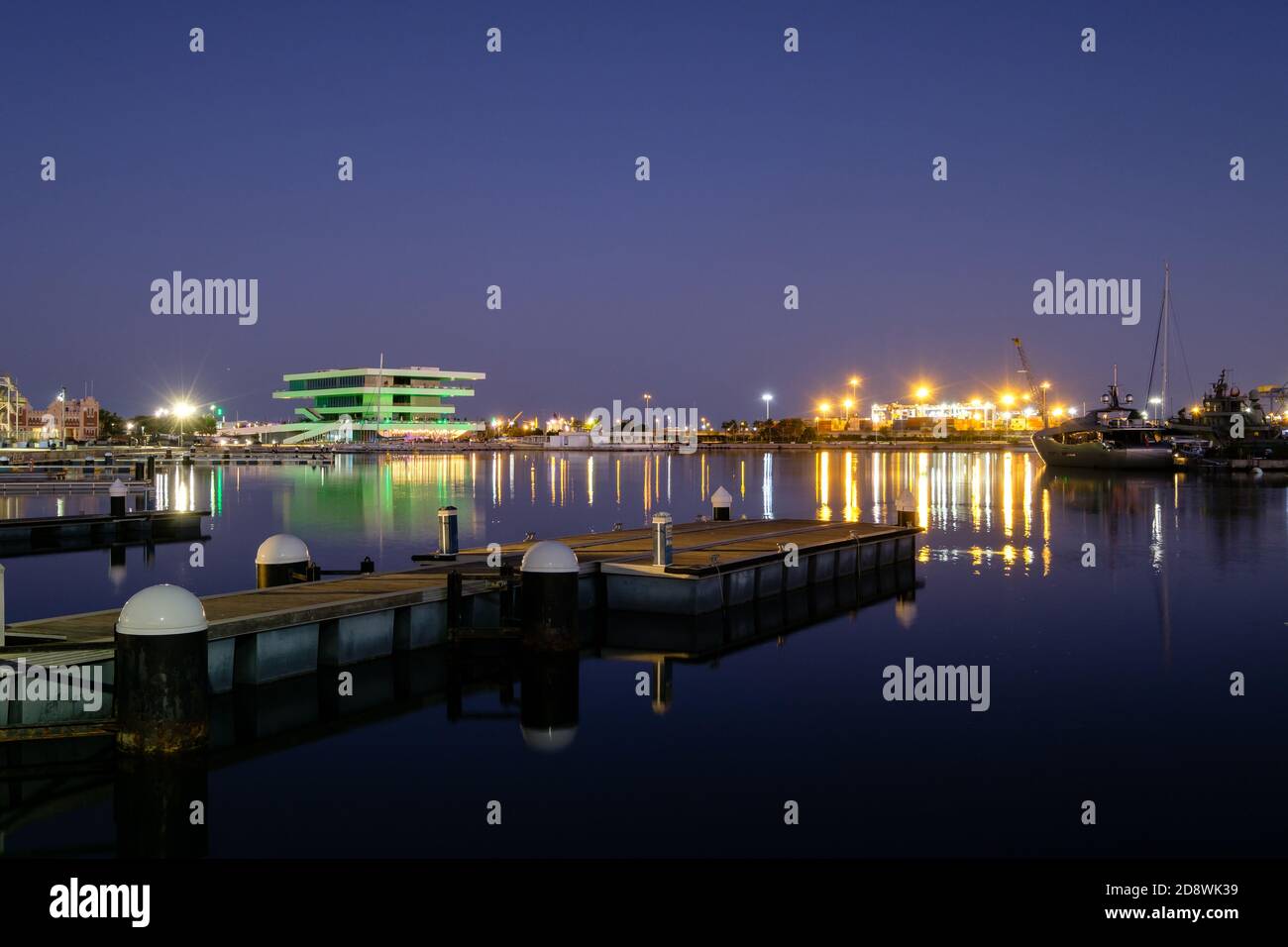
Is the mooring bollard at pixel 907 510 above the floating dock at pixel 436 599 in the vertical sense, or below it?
above

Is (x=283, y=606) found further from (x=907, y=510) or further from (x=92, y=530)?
(x=92, y=530)

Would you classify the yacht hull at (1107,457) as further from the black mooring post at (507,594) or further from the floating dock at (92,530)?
A: the black mooring post at (507,594)

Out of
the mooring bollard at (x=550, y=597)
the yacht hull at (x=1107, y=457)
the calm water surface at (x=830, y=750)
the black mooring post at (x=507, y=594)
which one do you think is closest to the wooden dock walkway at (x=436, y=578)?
the black mooring post at (x=507, y=594)

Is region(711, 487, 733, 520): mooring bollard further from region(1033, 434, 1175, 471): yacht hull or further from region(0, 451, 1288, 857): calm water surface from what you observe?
region(1033, 434, 1175, 471): yacht hull

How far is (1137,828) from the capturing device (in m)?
11.1

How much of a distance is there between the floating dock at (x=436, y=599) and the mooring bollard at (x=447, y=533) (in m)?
0.33

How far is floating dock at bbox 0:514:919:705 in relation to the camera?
48.9 ft

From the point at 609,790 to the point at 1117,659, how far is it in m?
12.0

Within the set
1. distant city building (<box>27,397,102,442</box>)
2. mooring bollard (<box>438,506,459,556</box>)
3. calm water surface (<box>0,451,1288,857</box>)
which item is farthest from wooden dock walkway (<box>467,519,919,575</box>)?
distant city building (<box>27,397,102,442</box>)

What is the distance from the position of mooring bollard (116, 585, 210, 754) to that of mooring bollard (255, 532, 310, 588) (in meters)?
7.32

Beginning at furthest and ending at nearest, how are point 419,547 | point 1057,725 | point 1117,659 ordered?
1. point 419,547
2. point 1117,659
3. point 1057,725

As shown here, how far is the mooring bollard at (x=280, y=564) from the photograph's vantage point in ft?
63.1
